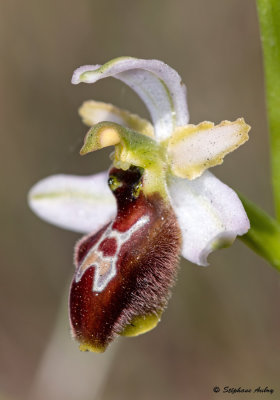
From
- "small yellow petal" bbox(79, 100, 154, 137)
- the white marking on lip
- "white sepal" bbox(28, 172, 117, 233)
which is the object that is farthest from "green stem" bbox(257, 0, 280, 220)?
"white sepal" bbox(28, 172, 117, 233)

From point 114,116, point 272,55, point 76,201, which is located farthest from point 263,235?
point 76,201

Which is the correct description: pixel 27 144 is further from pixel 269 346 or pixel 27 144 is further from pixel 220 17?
pixel 269 346

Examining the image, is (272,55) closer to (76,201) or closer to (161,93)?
(161,93)

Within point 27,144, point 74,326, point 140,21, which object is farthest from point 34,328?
point 74,326

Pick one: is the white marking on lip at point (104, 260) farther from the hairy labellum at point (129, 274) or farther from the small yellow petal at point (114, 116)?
the small yellow petal at point (114, 116)

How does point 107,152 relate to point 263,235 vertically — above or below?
below

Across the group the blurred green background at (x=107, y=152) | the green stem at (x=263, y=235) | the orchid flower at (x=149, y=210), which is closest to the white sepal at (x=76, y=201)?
the orchid flower at (x=149, y=210)
